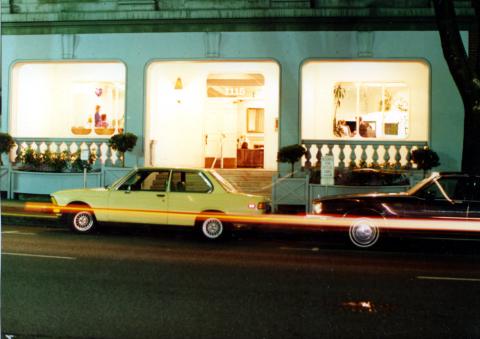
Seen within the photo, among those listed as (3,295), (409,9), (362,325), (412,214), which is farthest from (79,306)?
(409,9)

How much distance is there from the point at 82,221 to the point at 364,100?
10.4 meters

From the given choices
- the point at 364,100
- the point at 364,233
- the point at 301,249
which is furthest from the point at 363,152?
the point at 301,249

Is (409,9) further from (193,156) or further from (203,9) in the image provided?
(193,156)

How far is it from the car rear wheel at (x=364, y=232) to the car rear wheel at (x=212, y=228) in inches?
96.6

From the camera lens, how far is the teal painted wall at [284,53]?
57.3 ft

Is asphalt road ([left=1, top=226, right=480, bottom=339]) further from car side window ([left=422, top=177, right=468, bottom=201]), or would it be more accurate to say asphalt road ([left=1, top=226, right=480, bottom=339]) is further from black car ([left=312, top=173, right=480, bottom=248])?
car side window ([left=422, top=177, right=468, bottom=201])

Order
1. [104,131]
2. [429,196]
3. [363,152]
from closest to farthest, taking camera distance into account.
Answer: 1. [429,196]
2. [363,152]
3. [104,131]

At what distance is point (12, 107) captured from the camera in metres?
19.3

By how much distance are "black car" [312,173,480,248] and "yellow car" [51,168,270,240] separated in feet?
5.58

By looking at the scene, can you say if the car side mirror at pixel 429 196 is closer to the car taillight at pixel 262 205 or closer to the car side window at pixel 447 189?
the car side window at pixel 447 189

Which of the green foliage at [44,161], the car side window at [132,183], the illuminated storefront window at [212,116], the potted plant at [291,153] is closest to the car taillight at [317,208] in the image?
the car side window at [132,183]

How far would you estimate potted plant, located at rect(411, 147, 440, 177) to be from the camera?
54.9ft

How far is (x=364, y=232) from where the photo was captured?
11609mm

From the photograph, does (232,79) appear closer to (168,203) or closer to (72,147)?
(72,147)
